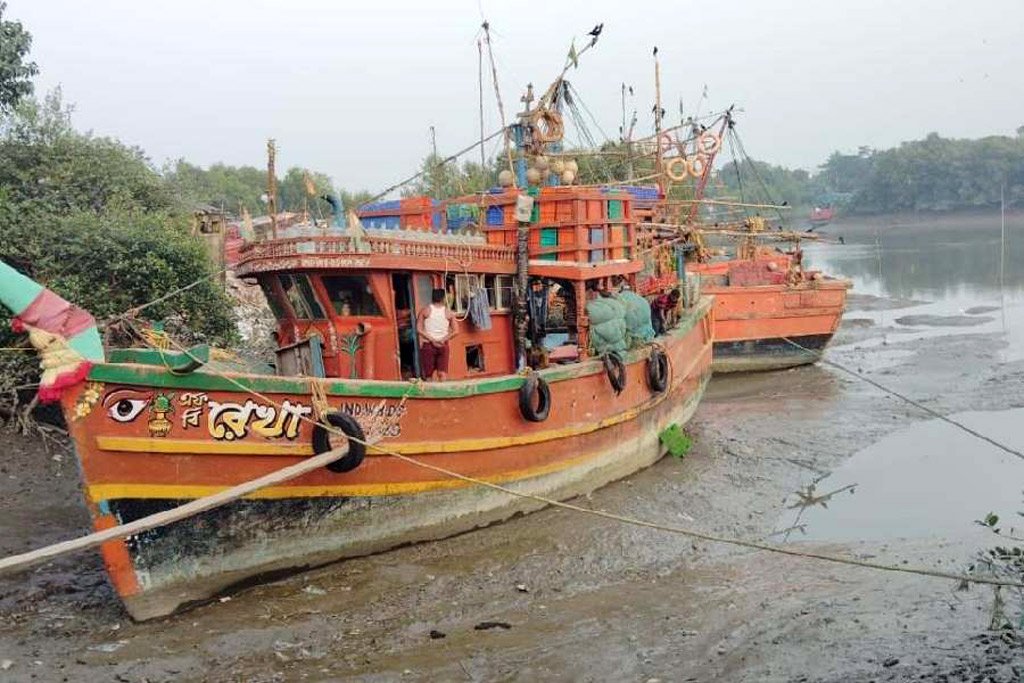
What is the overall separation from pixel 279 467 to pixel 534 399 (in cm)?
267

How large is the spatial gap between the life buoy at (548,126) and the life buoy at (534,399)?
13.5 feet

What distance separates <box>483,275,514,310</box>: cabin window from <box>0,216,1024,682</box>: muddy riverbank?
2389 mm

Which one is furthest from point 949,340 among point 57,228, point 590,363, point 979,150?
point 979,150

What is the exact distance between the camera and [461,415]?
8.27 m

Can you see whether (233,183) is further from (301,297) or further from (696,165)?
(301,297)

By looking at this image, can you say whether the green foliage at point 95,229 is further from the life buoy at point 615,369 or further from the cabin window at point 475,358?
the life buoy at point 615,369

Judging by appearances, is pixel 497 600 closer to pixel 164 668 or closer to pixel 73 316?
pixel 164 668

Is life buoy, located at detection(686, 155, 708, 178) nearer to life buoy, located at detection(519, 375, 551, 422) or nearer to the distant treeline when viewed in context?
life buoy, located at detection(519, 375, 551, 422)

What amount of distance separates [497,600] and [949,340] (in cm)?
1882

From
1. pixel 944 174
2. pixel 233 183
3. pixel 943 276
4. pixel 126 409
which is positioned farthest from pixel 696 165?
pixel 944 174

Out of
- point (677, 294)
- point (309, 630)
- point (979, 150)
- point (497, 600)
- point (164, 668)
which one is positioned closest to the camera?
point (164, 668)

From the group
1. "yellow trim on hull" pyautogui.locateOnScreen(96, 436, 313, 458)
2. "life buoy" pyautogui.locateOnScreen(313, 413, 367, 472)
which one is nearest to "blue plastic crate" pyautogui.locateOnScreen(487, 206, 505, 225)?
"life buoy" pyautogui.locateOnScreen(313, 413, 367, 472)

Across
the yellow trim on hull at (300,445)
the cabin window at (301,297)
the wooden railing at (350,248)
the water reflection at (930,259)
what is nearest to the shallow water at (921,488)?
the yellow trim on hull at (300,445)

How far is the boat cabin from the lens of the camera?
8.56m
